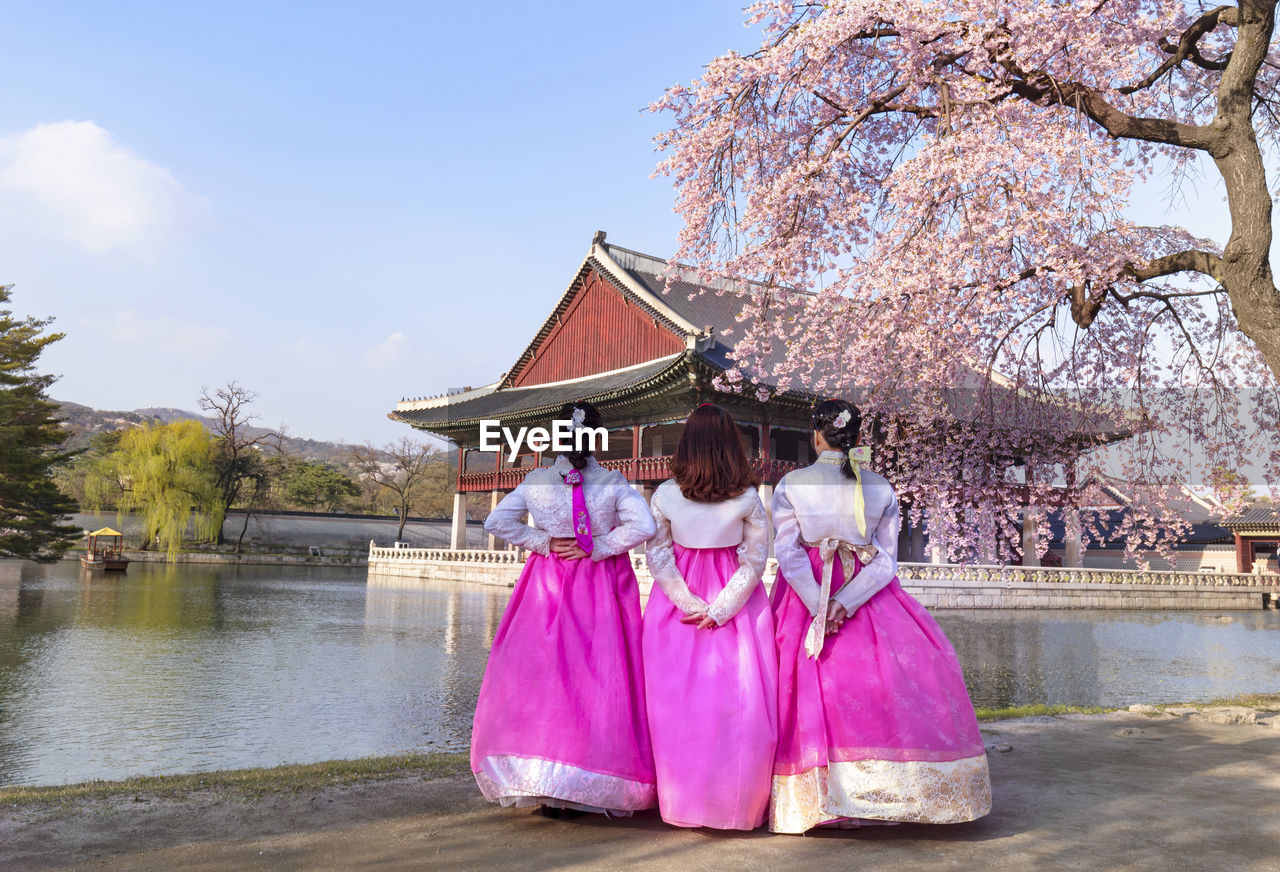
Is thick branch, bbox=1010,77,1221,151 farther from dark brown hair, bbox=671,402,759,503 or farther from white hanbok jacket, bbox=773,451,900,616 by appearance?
dark brown hair, bbox=671,402,759,503

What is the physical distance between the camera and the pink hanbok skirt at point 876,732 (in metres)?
3.00

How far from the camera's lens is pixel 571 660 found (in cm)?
324

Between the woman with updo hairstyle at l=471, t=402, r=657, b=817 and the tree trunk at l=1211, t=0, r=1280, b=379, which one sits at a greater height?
the tree trunk at l=1211, t=0, r=1280, b=379

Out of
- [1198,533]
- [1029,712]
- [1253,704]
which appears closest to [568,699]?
[1029,712]

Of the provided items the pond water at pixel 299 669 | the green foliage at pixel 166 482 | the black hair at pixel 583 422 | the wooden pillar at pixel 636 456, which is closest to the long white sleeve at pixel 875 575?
the black hair at pixel 583 422

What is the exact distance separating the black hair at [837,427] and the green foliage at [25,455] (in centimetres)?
2262

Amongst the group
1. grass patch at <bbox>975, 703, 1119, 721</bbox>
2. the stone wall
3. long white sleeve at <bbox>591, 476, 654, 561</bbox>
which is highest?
long white sleeve at <bbox>591, 476, 654, 561</bbox>

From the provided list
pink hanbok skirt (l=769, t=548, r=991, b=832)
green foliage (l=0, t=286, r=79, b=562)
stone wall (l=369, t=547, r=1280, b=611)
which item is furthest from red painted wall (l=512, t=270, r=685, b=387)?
pink hanbok skirt (l=769, t=548, r=991, b=832)

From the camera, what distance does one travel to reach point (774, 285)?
22.6 ft

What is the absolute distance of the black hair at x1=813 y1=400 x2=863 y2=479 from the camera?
347cm

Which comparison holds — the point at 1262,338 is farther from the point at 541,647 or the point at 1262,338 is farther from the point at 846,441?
the point at 541,647

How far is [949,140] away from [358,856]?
4987 millimetres

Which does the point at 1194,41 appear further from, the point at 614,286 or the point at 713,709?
the point at 614,286

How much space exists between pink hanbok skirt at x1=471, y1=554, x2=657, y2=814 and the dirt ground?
0.49ft
